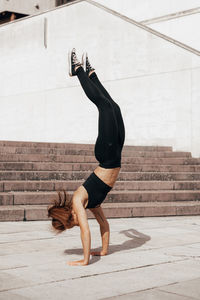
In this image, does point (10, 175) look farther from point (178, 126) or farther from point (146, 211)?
point (178, 126)

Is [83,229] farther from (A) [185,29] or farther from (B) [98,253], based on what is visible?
(A) [185,29]

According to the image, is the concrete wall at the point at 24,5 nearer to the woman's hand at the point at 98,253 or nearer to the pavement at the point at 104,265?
the pavement at the point at 104,265

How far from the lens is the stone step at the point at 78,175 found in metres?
11.1

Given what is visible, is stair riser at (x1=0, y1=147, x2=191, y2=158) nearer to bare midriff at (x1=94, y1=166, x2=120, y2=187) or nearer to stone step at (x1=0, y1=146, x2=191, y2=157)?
stone step at (x1=0, y1=146, x2=191, y2=157)

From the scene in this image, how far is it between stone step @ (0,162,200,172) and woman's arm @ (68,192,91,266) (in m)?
6.29

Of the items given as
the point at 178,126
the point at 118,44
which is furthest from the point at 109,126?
the point at 118,44

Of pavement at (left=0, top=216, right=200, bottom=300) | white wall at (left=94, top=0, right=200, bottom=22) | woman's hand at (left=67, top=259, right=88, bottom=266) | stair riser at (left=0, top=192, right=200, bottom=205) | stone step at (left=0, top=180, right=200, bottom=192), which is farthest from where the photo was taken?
white wall at (left=94, top=0, right=200, bottom=22)

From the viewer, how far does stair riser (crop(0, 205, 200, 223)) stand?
8.94 meters

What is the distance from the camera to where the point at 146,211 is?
1017 centimetres

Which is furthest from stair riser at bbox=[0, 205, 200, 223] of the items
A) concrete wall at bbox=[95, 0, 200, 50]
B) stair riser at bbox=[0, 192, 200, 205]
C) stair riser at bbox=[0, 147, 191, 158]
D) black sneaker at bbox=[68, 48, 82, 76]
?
concrete wall at bbox=[95, 0, 200, 50]

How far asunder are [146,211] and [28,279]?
18.6ft

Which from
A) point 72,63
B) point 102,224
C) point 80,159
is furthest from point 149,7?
point 102,224

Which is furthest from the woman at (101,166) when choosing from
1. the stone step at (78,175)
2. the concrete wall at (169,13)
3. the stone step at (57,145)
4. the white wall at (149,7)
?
the white wall at (149,7)

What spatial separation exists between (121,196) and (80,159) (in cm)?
260
